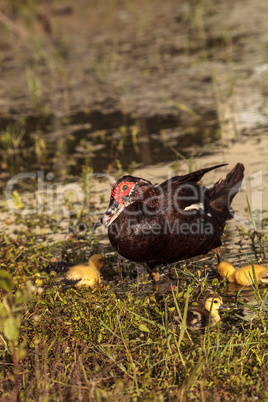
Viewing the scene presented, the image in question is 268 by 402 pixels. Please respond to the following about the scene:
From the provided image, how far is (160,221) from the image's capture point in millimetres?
4449

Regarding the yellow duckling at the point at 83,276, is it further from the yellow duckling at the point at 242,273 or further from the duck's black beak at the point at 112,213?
the yellow duckling at the point at 242,273

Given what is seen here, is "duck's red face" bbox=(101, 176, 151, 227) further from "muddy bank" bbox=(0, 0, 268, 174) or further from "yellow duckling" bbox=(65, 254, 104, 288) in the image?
"muddy bank" bbox=(0, 0, 268, 174)

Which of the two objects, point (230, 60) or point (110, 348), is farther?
point (230, 60)

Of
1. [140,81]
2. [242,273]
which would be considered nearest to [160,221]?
[242,273]

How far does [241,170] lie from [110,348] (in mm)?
2312

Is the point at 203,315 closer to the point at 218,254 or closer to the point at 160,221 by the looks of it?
the point at 160,221

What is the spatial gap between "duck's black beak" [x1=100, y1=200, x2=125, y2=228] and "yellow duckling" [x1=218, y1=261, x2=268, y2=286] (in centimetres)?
91

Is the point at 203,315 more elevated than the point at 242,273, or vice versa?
the point at 242,273

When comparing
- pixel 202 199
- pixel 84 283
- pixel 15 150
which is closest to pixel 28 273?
pixel 84 283

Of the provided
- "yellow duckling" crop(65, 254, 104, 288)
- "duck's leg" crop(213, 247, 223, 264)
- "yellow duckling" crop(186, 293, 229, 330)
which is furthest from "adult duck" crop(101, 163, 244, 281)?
"yellow duckling" crop(186, 293, 229, 330)

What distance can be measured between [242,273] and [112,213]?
112 cm

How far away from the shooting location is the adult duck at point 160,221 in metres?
4.37

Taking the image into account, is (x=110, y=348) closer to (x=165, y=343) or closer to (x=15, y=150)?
(x=165, y=343)

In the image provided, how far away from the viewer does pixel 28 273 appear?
17.2 feet
